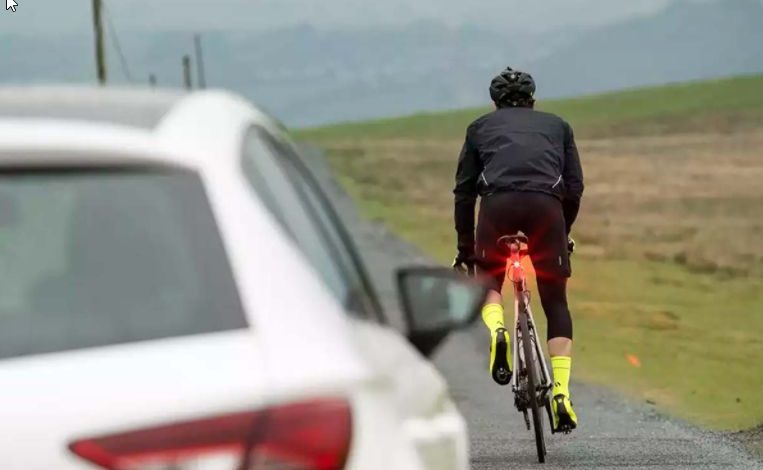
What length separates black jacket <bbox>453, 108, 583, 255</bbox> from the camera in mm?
10633

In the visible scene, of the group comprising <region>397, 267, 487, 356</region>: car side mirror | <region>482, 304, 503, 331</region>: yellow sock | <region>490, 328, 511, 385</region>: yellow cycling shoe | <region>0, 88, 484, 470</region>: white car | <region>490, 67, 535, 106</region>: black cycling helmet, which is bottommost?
<region>490, 328, 511, 385</region>: yellow cycling shoe

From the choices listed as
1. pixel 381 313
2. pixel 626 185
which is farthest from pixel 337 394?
pixel 626 185

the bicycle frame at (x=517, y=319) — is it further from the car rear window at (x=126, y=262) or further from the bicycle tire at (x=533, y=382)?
the car rear window at (x=126, y=262)

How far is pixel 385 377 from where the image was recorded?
3.39 m

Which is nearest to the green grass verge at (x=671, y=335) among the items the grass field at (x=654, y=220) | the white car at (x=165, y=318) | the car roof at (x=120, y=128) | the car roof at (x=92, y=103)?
the grass field at (x=654, y=220)

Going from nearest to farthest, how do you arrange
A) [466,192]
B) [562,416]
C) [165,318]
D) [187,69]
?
[165,318]
[562,416]
[466,192]
[187,69]

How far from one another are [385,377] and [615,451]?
781 centimetres

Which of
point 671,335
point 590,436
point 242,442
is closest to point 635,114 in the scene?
point 671,335

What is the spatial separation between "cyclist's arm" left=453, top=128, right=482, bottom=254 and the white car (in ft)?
24.1

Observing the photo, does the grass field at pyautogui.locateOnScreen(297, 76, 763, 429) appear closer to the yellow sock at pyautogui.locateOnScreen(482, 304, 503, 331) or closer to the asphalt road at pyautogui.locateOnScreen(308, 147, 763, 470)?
the asphalt road at pyautogui.locateOnScreen(308, 147, 763, 470)

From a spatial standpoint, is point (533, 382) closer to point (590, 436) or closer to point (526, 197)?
point (526, 197)

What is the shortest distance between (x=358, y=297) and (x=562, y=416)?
6340 mm

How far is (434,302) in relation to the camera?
446cm

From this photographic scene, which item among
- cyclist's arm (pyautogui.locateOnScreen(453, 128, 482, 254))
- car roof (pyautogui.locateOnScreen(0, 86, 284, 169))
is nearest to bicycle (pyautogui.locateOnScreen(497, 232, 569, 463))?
cyclist's arm (pyautogui.locateOnScreen(453, 128, 482, 254))
